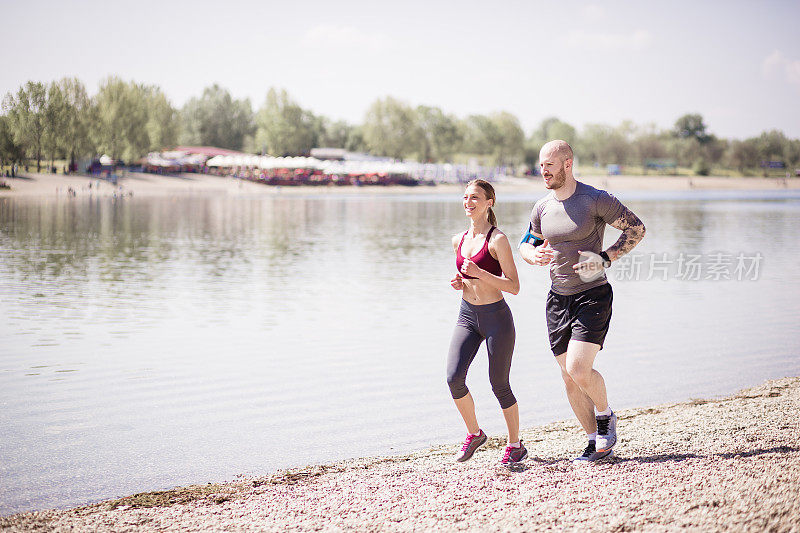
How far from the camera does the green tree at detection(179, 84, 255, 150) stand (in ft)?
490

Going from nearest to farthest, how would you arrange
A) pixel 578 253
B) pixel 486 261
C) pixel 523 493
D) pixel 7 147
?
1. pixel 523 493
2. pixel 578 253
3. pixel 486 261
4. pixel 7 147

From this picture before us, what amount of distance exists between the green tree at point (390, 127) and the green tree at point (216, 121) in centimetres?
2769

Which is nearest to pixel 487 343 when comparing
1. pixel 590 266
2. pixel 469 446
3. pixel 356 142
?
pixel 469 446

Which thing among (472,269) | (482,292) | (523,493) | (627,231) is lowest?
(523,493)

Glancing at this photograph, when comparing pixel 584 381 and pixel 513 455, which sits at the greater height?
pixel 584 381

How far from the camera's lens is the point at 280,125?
12175 cm

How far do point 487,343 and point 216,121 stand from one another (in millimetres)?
151091

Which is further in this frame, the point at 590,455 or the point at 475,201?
the point at 590,455

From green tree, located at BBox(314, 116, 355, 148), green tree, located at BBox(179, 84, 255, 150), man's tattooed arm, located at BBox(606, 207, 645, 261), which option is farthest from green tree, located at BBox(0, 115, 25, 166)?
green tree, located at BBox(314, 116, 355, 148)

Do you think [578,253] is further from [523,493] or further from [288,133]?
[288,133]

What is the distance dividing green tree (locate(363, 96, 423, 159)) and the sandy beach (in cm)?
1770

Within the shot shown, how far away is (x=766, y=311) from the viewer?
52.1 feet

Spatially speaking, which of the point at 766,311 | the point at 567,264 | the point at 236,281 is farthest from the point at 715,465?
the point at 236,281

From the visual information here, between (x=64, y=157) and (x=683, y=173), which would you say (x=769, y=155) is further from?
(x=64, y=157)
